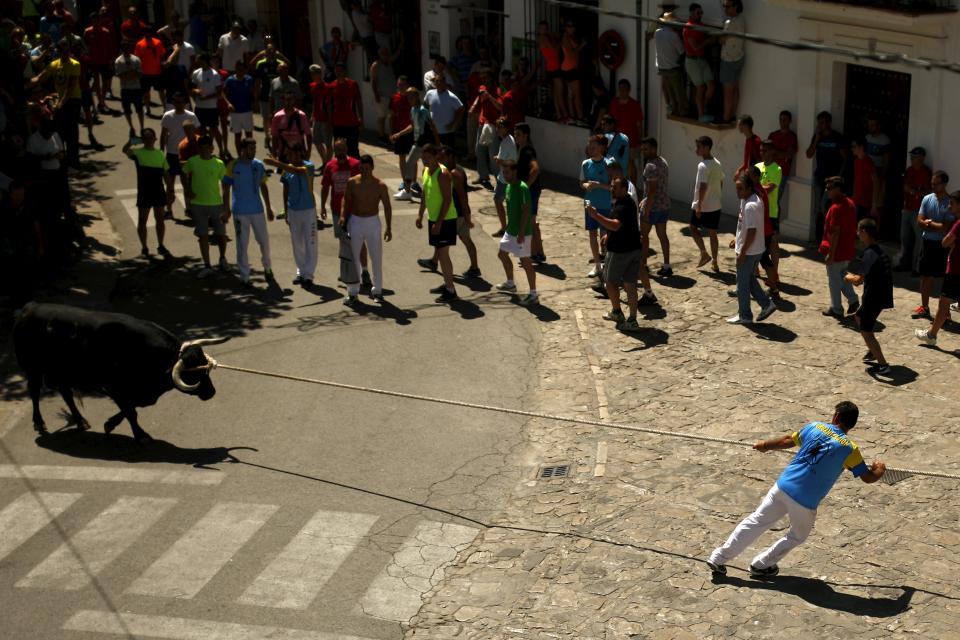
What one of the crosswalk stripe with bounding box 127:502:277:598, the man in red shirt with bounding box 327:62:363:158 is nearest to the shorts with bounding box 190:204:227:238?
the man in red shirt with bounding box 327:62:363:158

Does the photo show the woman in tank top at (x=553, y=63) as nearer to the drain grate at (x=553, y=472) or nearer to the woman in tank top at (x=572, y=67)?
the woman in tank top at (x=572, y=67)

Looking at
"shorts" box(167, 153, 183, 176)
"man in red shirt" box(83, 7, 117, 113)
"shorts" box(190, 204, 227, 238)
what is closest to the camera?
"shorts" box(190, 204, 227, 238)

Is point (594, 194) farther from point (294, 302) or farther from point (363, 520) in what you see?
point (363, 520)

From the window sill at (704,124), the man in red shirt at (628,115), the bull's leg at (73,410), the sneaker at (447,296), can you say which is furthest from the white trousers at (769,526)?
the man in red shirt at (628,115)

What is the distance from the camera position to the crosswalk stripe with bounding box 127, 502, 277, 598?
32.7 feet

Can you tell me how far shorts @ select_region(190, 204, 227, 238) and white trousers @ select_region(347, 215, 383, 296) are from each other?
2.08 metres

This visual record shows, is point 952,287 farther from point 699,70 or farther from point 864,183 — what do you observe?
point 699,70

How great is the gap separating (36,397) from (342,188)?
5345 millimetres

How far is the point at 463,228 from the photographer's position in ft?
54.1

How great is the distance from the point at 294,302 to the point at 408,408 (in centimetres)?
367

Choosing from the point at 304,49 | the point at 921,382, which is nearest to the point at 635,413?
the point at 921,382

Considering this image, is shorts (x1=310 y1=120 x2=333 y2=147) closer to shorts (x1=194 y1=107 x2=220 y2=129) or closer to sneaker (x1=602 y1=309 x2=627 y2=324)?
shorts (x1=194 y1=107 x2=220 y2=129)

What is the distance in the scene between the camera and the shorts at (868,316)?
13.3 metres

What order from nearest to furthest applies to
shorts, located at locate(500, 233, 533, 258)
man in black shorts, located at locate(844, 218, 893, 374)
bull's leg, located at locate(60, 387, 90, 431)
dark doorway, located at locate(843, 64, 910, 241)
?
bull's leg, located at locate(60, 387, 90, 431) < man in black shorts, located at locate(844, 218, 893, 374) < shorts, located at locate(500, 233, 533, 258) < dark doorway, located at locate(843, 64, 910, 241)
